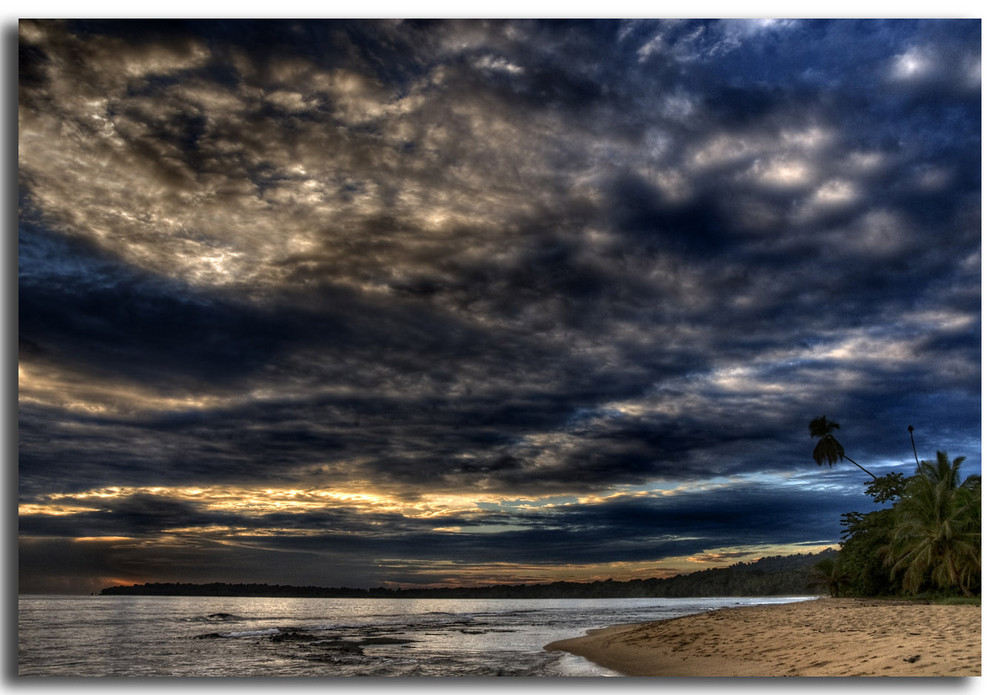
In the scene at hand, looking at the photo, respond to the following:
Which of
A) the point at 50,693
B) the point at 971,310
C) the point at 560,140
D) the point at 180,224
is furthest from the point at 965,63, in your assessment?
the point at 50,693

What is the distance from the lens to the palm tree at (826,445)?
26.5 feet

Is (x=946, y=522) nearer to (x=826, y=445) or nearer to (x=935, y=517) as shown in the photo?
(x=935, y=517)

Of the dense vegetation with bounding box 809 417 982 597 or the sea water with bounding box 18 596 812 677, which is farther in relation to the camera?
the dense vegetation with bounding box 809 417 982 597

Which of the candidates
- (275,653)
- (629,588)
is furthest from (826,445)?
(275,653)

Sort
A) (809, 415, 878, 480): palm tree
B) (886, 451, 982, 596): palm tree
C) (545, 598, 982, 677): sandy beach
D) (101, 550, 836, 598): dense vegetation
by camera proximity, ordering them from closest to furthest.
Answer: (545, 598, 982, 677): sandy beach
(886, 451, 982, 596): palm tree
(809, 415, 878, 480): palm tree
(101, 550, 836, 598): dense vegetation

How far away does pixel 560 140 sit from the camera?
8070 mm

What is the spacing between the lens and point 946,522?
31.3ft

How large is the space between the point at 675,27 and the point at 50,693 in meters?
10.2

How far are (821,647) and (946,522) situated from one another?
121 inches

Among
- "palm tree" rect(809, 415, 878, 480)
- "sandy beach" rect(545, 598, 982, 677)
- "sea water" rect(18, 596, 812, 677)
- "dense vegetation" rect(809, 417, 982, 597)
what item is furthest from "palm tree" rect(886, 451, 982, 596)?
"sea water" rect(18, 596, 812, 677)

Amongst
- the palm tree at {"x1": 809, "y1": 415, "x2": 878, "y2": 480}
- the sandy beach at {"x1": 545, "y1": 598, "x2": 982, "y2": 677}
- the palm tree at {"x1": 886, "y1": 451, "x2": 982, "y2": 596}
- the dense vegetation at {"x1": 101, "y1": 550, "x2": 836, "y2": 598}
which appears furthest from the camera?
the dense vegetation at {"x1": 101, "y1": 550, "x2": 836, "y2": 598}

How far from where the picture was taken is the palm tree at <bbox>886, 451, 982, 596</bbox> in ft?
25.0

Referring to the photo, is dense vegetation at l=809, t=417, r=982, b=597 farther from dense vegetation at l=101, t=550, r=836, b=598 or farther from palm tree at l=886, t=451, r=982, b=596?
dense vegetation at l=101, t=550, r=836, b=598

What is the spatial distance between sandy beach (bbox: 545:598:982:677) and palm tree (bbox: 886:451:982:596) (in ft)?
1.70
